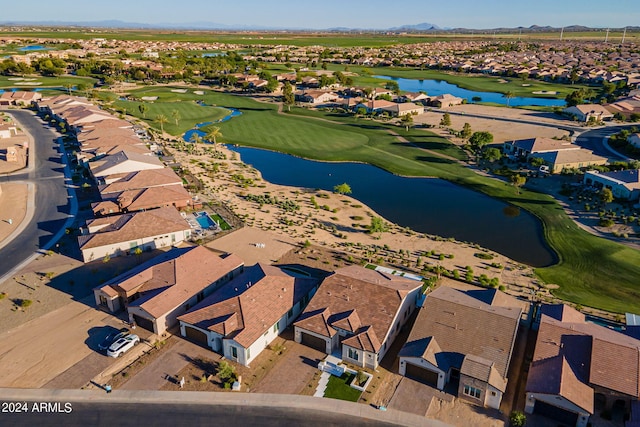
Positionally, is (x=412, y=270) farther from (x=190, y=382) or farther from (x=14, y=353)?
(x=14, y=353)

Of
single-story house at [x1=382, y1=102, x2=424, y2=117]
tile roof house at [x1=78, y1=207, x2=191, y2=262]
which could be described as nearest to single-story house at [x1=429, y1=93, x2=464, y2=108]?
single-story house at [x1=382, y1=102, x2=424, y2=117]

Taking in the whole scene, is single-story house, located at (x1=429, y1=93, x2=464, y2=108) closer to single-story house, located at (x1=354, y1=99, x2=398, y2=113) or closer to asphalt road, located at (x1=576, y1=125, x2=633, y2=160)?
single-story house, located at (x1=354, y1=99, x2=398, y2=113)

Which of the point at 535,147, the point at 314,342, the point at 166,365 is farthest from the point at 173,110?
the point at 314,342

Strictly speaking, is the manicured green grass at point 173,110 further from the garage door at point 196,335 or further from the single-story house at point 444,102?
the garage door at point 196,335

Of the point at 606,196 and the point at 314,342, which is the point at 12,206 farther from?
the point at 606,196

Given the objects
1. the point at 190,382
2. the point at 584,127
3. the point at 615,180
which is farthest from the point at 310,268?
the point at 584,127

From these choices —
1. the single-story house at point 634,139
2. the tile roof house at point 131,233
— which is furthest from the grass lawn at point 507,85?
the tile roof house at point 131,233
